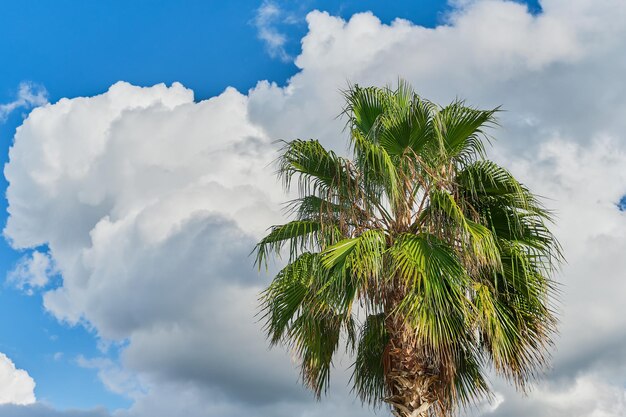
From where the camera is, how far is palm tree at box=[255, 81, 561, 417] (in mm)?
10570

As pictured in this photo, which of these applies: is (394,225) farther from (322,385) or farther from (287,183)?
(322,385)

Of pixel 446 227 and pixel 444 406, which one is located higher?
pixel 446 227

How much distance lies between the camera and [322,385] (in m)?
12.0

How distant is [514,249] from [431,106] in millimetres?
2455

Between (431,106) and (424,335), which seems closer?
(424,335)

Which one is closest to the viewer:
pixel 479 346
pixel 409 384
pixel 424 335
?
pixel 424 335

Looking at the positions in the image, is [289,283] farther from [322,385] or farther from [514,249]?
[514,249]

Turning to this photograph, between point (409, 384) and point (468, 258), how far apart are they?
195cm

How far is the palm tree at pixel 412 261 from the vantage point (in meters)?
10.6

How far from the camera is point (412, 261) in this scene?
10.4 metres

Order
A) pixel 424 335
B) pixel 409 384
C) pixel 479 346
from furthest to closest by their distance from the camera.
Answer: pixel 479 346 < pixel 409 384 < pixel 424 335

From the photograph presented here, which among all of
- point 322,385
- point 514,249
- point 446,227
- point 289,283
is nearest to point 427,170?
point 446,227

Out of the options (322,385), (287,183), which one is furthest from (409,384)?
(287,183)

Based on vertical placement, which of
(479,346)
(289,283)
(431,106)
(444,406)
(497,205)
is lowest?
(444,406)
